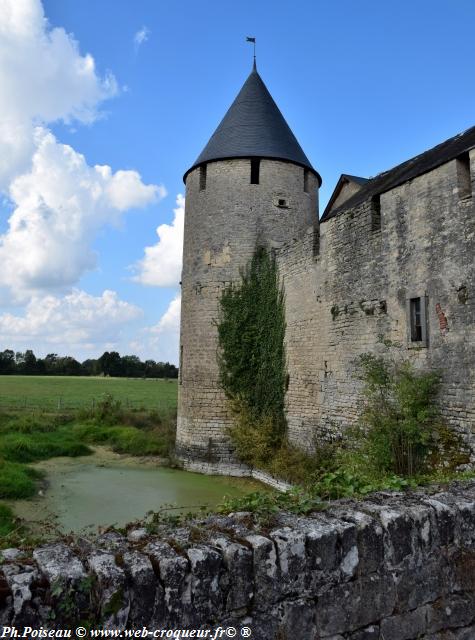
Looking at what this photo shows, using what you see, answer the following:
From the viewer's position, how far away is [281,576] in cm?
235

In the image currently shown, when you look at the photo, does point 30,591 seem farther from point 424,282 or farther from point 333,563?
point 424,282

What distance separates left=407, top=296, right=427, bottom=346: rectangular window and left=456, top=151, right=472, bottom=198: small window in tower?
1840mm

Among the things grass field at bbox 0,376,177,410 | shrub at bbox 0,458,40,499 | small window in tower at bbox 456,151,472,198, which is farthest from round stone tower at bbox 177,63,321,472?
grass field at bbox 0,376,177,410

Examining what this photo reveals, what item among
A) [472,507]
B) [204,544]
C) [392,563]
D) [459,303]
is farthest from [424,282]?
[204,544]

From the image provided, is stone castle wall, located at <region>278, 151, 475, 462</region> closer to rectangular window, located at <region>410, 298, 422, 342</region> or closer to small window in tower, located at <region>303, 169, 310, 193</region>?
rectangular window, located at <region>410, 298, 422, 342</region>

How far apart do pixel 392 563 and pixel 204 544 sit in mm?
1098

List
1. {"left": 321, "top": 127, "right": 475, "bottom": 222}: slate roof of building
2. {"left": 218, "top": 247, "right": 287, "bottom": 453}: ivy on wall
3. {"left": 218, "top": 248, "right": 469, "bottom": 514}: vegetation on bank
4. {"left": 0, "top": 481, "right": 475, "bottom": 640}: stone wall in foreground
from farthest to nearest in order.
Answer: {"left": 218, "top": 247, "right": 287, "bottom": 453}: ivy on wall < {"left": 321, "top": 127, "right": 475, "bottom": 222}: slate roof of building < {"left": 218, "top": 248, "right": 469, "bottom": 514}: vegetation on bank < {"left": 0, "top": 481, "right": 475, "bottom": 640}: stone wall in foreground

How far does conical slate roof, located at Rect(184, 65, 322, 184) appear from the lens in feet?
46.8

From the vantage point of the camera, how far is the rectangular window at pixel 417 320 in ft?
26.9

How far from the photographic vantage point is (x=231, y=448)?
13.3m

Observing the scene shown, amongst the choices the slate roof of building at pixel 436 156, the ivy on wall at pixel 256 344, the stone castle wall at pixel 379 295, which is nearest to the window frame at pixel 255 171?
the ivy on wall at pixel 256 344

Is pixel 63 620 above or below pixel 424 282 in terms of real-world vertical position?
below

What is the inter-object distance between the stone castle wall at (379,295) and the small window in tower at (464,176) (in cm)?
9

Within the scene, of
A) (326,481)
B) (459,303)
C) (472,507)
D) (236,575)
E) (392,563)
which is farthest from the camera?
(459,303)
